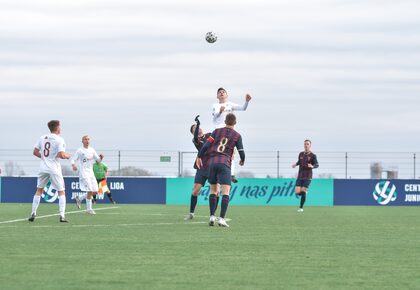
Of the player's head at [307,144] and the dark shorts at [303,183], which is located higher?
the player's head at [307,144]

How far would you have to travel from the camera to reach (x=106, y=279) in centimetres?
861

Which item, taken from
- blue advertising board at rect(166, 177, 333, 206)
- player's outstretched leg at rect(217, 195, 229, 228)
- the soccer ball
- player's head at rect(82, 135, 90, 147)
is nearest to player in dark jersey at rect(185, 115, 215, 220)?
player's outstretched leg at rect(217, 195, 229, 228)

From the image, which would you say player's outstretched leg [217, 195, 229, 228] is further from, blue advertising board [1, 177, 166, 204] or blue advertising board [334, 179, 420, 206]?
blue advertising board [334, 179, 420, 206]

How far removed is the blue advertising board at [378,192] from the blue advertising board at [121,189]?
719 centimetres

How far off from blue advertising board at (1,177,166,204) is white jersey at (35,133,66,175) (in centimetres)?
1909

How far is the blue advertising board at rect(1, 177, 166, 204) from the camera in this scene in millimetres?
38250

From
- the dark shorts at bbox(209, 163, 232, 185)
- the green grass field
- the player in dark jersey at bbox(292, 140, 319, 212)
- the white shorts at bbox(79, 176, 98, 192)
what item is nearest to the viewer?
the green grass field

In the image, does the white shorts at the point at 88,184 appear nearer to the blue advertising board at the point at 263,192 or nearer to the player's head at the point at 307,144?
the player's head at the point at 307,144

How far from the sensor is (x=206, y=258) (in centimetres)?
1062

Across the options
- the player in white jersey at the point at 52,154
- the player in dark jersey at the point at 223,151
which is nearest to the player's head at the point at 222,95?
the player in dark jersey at the point at 223,151

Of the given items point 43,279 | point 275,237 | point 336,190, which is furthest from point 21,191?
point 43,279

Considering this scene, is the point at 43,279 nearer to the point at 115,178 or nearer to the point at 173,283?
the point at 173,283

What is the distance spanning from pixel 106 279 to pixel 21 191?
30.5 metres

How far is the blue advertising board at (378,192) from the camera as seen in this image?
38875mm
